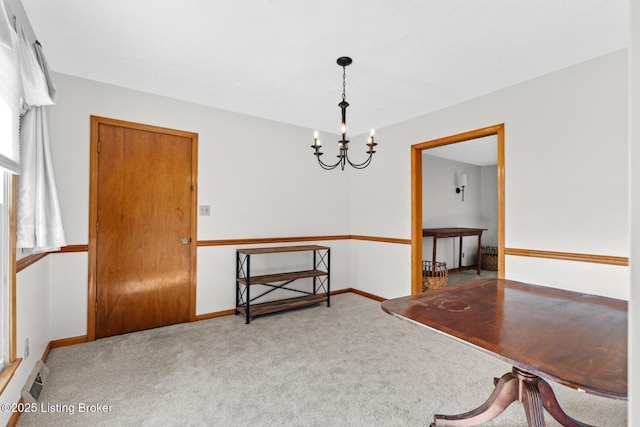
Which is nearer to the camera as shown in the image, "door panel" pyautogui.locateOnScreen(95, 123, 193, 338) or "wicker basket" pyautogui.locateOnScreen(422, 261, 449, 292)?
"door panel" pyautogui.locateOnScreen(95, 123, 193, 338)

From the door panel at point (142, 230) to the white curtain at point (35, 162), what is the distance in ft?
2.33

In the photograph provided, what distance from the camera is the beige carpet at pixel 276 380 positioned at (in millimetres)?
1776

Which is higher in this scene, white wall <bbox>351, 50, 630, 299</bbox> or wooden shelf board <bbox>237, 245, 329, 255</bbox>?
white wall <bbox>351, 50, 630, 299</bbox>

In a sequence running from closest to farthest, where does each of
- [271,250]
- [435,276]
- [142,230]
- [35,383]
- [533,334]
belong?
[533,334] → [35,383] → [142,230] → [271,250] → [435,276]

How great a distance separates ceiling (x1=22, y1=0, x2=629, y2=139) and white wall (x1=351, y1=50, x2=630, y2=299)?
0.18 metres

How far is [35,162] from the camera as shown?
2.00m

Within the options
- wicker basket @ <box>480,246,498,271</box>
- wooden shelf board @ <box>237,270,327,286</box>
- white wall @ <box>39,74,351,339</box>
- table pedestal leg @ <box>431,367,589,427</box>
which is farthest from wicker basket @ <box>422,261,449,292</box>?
table pedestal leg @ <box>431,367,589,427</box>

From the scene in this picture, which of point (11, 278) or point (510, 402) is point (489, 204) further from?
point (11, 278)

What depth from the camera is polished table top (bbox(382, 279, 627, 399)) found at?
0.95 metres

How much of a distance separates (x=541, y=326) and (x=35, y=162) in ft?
9.99

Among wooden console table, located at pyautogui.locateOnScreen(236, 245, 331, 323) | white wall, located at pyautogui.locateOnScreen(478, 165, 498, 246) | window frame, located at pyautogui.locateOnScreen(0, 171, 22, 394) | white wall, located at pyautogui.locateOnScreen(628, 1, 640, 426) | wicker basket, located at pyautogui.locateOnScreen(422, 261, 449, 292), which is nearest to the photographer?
white wall, located at pyautogui.locateOnScreen(628, 1, 640, 426)

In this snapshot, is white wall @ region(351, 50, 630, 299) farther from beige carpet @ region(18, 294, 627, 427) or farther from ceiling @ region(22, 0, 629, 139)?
beige carpet @ region(18, 294, 627, 427)

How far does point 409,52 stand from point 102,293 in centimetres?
344

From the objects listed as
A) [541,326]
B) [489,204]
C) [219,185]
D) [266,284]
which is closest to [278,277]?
[266,284]
